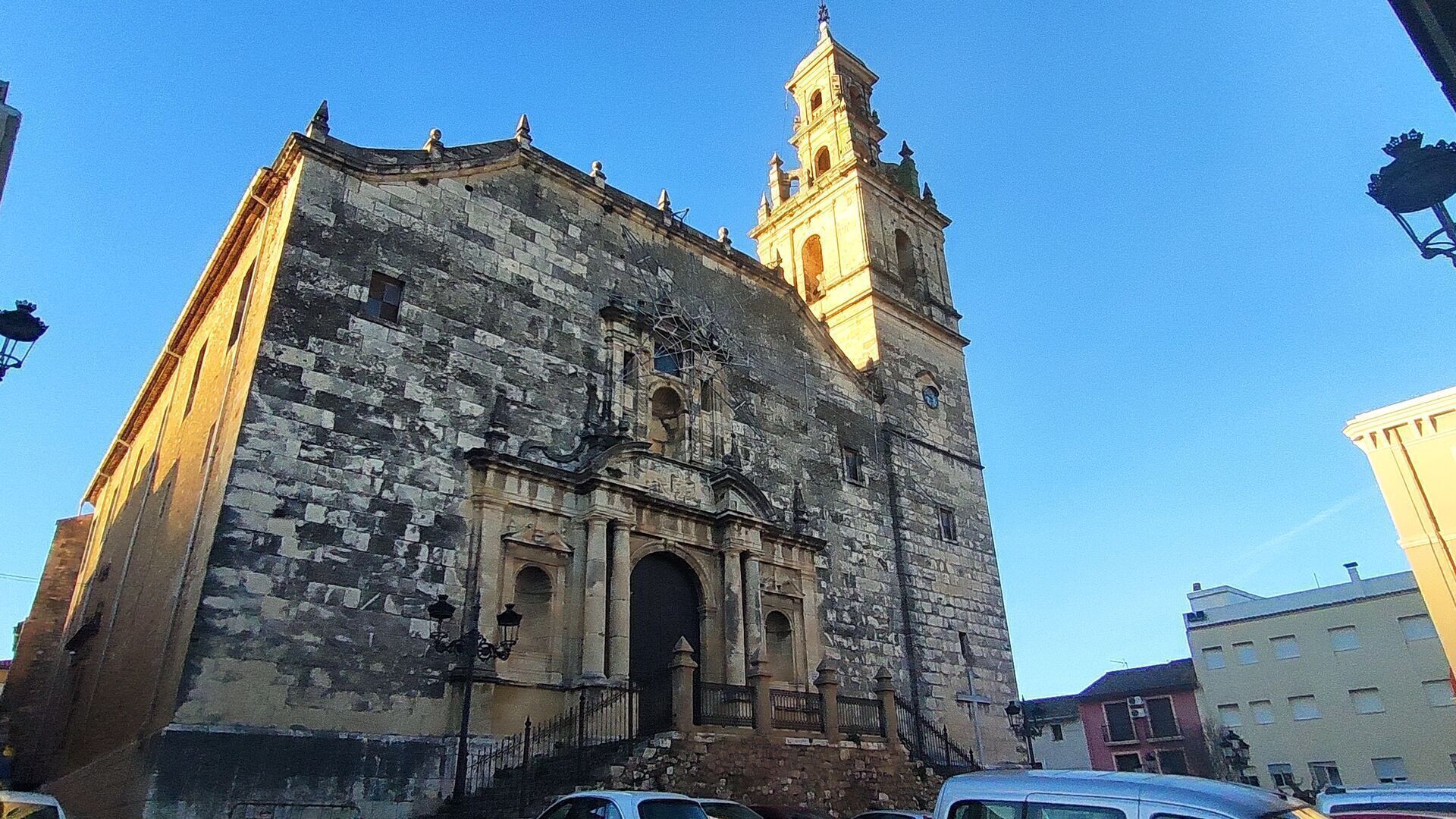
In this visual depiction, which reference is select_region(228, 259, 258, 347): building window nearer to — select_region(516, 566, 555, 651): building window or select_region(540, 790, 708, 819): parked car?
select_region(516, 566, 555, 651): building window

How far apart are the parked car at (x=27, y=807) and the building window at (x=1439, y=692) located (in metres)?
35.6

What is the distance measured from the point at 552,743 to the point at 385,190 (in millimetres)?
8412

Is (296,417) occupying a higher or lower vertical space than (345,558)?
higher

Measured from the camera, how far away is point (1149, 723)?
36.1 metres

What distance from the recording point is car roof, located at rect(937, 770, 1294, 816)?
3.84 m

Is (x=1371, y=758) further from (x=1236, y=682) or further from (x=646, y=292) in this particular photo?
(x=646, y=292)

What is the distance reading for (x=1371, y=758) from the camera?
29.9 m

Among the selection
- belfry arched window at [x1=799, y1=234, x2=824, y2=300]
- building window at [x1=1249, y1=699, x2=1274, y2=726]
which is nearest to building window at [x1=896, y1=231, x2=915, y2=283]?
belfry arched window at [x1=799, y1=234, x2=824, y2=300]

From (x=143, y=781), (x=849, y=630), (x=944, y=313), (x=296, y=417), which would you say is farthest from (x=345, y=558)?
(x=944, y=313)

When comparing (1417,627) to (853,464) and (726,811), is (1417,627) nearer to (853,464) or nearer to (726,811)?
(853,464)

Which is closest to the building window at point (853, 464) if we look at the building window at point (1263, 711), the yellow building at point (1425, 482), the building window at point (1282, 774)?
the yellow building at point (1425, 482)

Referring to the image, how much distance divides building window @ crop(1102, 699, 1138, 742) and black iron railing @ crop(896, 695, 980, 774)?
23.8m

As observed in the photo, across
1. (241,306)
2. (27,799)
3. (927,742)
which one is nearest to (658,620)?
(927,742)

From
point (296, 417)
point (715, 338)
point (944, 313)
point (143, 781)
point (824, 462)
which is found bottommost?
point (143, 781)
